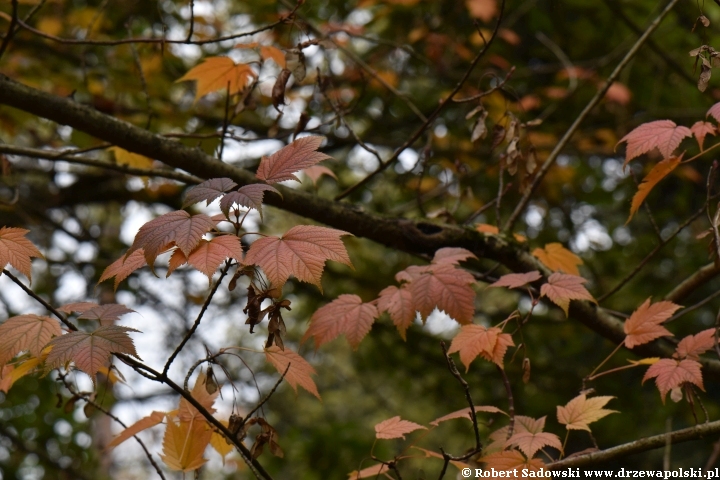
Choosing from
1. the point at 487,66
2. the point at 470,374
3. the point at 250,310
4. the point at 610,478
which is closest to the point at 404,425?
the point at 250,310

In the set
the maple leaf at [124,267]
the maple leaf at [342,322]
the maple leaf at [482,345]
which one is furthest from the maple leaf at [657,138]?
the maple leaf at [124,267]

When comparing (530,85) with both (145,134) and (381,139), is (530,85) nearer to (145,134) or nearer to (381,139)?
(381,139)

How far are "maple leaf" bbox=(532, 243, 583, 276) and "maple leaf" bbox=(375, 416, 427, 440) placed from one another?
971 millimetres

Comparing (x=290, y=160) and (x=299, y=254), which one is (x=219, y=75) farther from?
(x=299, y=254)

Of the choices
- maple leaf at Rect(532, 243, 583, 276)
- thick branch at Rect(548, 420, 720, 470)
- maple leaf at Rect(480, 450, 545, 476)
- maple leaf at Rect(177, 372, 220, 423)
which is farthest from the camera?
maple leaf at Rect(532, 243, 583, 276)

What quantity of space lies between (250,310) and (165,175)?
1.03 metres

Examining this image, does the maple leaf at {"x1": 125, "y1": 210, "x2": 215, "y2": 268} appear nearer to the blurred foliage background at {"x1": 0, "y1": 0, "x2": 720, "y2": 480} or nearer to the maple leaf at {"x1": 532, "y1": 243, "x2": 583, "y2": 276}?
the maple leaf at {"x1": 532, "y1": 243, "x2": 583, "y2": 276}

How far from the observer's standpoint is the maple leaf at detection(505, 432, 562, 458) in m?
1.47

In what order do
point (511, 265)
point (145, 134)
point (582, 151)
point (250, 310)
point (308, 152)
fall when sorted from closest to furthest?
point (250, 310) → point (308, 152) → point (145, 134) → point (511, 265) → point (582, 151)

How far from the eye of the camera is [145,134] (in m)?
2.18

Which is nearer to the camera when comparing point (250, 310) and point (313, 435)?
point (250, 310)

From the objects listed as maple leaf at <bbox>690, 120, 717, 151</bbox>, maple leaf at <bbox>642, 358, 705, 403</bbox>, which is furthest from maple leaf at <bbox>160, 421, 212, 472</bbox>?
maple leaf at <bbox>690, 120, 717, 151</bbox>

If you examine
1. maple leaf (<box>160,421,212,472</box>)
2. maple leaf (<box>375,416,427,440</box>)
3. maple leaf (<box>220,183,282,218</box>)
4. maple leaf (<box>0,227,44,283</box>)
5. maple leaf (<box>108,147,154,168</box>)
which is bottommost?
maple leaf (<box>375,416,427,440</box>)

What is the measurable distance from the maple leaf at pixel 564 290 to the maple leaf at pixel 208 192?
0.94 meters
